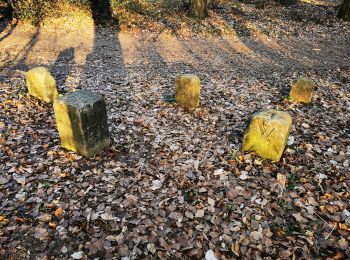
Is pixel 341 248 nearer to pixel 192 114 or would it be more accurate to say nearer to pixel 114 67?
pixel 192 114

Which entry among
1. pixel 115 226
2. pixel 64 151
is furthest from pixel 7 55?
pixel 115 226

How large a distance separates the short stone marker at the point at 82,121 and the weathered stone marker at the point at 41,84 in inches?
86.4

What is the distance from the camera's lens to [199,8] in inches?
594

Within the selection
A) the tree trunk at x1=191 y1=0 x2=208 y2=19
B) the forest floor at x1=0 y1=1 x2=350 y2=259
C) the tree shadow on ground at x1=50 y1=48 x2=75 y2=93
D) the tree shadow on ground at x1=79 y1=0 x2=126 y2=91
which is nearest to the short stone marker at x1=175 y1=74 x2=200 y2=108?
the forest floor at x1=0 y1=1 x2=350 y2=259

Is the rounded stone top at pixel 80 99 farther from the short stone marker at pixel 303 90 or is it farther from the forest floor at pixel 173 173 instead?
the short stone marker at pixel 303 90

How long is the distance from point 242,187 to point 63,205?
275 centimetres

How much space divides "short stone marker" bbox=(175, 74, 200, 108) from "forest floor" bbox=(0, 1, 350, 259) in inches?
8.6

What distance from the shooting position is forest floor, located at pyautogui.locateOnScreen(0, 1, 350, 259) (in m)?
3.77

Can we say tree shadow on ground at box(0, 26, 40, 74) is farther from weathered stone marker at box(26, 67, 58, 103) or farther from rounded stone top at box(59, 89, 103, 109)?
rounded stone top at box(59, 89, 103, 109)

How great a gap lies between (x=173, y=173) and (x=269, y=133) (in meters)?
1.79

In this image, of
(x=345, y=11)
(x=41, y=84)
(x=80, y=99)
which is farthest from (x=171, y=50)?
(x=345, y=11)

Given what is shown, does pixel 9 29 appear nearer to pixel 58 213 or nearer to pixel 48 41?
pixel 48 41

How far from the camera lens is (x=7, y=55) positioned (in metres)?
10.6

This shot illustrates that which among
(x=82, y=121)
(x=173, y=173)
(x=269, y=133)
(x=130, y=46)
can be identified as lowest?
(x=130, y=46)
